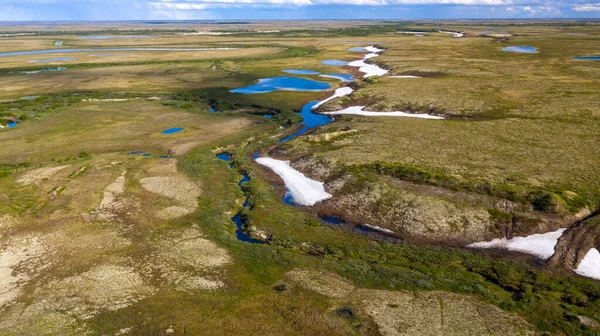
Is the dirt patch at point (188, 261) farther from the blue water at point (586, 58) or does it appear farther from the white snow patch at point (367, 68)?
the blue water at point (586, 58)

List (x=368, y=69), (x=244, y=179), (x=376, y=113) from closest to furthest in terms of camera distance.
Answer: (x=244, y=179) < (x=376, y=113) < (x=368, y=69)

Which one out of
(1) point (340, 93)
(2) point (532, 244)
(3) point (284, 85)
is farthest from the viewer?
(3) point (284, 85)

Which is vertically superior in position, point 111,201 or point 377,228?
point 111,201

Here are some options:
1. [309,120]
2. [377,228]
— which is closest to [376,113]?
[309,120]

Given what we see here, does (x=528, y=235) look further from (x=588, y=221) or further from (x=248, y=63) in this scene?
(x=248, y=63)

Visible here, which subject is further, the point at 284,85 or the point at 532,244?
the point at 284,85

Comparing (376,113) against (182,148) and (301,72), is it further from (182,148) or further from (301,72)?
(301,72)

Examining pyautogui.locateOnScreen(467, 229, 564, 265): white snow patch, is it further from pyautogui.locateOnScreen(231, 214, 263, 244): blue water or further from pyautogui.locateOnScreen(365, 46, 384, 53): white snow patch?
pyautogui.locateOnScreen(365, 46, 384, 53): white snow patch
